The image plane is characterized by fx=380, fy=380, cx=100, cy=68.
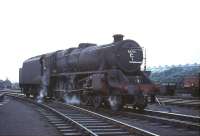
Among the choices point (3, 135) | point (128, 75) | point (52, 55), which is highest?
point (52, 55)

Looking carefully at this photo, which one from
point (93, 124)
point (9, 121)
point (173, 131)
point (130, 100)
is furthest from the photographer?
point (130, 100)

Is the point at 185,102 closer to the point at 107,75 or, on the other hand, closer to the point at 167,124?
the point at 107,75

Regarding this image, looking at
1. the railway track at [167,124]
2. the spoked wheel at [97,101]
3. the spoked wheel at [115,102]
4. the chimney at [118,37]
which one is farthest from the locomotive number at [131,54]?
the railway track at [167,124]

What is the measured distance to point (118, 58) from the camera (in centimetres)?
1678

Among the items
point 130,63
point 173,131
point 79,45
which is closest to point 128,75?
point 130,63

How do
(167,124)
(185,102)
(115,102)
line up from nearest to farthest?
1. (167,124)
2. (115,102)
3. (185,102)

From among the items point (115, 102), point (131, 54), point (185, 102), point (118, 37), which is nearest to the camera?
point (115, 102)

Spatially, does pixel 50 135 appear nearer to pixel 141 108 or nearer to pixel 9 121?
pixel 9 121

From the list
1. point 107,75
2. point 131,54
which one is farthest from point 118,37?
point 107,75

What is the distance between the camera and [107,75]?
1670 cm

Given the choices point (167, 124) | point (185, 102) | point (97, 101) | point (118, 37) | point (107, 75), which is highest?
point (118, 37)

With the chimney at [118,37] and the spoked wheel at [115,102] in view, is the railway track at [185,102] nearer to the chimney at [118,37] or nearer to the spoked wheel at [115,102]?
the spoked wheel at [115,102]

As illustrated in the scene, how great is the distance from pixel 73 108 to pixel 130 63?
3.36 metres

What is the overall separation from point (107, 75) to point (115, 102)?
1.24 metres
